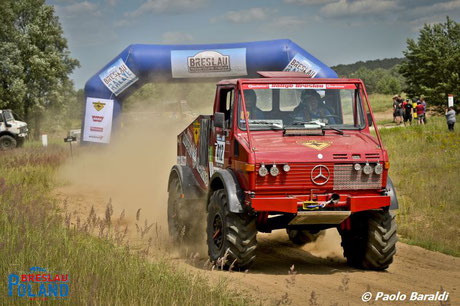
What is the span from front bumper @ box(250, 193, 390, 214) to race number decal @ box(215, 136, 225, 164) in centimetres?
126

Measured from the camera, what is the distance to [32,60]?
150 ft

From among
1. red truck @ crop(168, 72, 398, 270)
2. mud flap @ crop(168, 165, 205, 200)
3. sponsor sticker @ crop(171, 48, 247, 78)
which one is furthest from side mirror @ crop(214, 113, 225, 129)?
sponsor sticker @ crop(171, 48, 247, 78)

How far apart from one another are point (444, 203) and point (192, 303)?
972cm

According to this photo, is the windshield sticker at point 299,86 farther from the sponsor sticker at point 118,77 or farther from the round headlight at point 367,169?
the sponsor sticker at point 118,77

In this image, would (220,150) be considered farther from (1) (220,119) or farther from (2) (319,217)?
(2) (319,217)

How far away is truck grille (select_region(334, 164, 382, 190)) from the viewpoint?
830cm

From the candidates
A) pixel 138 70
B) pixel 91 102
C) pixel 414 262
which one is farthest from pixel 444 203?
pixel 91 102

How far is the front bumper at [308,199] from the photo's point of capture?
26.3ft

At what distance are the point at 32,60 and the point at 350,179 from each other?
40781 millimetres

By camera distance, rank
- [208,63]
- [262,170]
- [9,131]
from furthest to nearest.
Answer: [9,131] → [208,63] → [262,170]

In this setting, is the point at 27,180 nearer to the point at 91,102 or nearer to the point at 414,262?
the point at 91,102

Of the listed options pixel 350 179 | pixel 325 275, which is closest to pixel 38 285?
pixel 325 275

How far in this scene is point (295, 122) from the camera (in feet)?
30.0

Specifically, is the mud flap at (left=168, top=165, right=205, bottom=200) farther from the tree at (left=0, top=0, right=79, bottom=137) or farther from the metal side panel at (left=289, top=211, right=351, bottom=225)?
the tree at (left=0, top=0, right=79, bottom=137)
